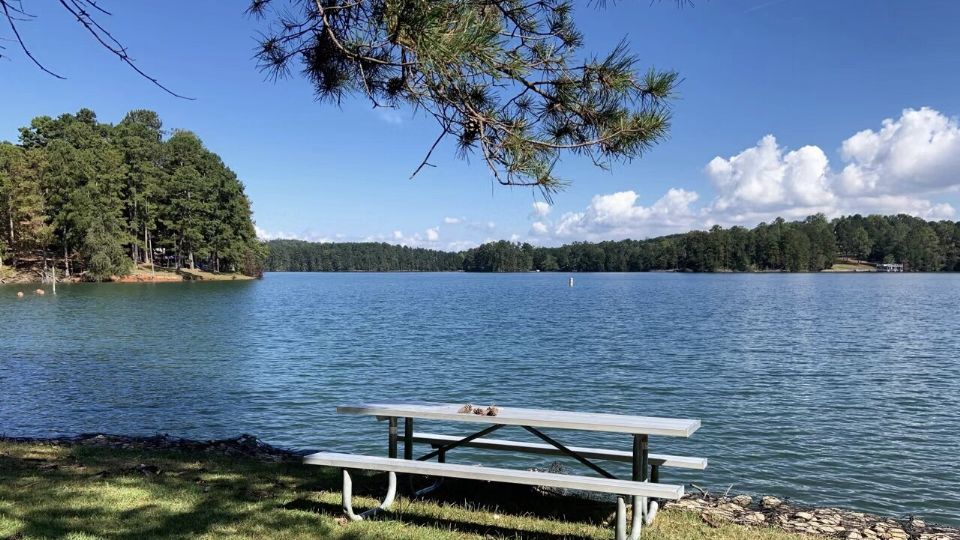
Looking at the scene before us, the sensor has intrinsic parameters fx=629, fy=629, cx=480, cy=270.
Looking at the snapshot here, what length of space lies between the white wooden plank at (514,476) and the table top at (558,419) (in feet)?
1.24

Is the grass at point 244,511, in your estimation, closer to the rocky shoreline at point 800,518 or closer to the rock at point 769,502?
the rocky shoreline at point 800,518

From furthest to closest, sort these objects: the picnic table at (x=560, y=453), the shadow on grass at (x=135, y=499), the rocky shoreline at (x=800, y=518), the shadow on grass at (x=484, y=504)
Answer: the rocky shoreline at (x=800, y=518) → the shadow on grass at (x=484, y=504) → the shadow on grass at (x=135, y=499) → the picnic table at (x=560, y=453)

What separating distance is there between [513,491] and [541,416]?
1.47m

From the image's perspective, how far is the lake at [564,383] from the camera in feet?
Answer: 32.3

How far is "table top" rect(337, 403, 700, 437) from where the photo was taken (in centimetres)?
479

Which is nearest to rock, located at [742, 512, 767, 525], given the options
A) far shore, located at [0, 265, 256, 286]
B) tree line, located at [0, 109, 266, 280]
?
far shore, located at [0, 265, 256, 286]

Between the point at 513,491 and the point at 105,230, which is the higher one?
the point at 105,230

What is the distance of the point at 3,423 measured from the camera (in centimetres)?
1123

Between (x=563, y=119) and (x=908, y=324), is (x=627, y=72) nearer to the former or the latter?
(x=563, y=119)

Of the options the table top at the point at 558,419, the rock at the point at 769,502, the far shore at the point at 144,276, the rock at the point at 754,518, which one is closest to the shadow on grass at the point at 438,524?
the table top at the point at 558,419

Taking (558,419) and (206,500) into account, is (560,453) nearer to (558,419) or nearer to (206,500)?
(558,419)

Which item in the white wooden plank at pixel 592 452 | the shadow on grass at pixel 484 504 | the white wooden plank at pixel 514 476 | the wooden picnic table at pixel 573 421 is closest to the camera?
the white wooden plank at pixel 514 476

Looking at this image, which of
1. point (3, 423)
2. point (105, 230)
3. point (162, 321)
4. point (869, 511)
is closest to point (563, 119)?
point (869, 511)

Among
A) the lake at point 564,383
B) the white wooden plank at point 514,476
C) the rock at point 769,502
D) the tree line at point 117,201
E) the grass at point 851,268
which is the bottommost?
the lake at point 564,383
